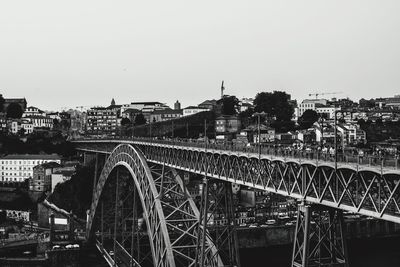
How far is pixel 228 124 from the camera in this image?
9144 centimetres

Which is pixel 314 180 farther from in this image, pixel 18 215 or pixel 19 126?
pixel 19 126

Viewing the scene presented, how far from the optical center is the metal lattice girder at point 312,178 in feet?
51.2

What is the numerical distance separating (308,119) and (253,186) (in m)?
73.9

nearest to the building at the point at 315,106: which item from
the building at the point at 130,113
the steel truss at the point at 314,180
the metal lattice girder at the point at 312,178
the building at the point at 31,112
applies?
the building at the point at 130,113

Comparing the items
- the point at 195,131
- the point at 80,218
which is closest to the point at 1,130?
the point at 195,131

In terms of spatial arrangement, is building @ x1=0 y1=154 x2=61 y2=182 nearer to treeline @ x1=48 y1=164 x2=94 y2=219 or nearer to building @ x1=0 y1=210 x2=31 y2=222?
building @ x1=0 y1=210 x2=31 y2=222

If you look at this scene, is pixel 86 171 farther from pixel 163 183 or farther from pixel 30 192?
pixel 163 183

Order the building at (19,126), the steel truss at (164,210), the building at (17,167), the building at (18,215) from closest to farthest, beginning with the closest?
the steel truss at (164,210)
the building at (18,215)
the building at (17,167)
the building at (19,126)

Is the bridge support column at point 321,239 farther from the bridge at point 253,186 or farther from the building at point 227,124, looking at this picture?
the building at point 227,124

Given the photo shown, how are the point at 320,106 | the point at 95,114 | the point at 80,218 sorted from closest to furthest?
the point at 80,218
the point at 320,106
the point at 95,114

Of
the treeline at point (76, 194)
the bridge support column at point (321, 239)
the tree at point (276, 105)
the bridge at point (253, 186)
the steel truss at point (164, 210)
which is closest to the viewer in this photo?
the bridge at point (253, 186)

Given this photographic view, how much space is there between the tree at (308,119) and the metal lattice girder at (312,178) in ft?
210

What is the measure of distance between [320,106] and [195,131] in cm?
2918

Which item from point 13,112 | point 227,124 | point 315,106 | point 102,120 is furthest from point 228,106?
point 13,112
